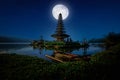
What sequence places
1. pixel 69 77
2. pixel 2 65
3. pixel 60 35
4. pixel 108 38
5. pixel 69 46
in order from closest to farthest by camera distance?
1. pixel 69 77
2. pixel 2 65
3. pixel 108 38
4. pixel 69 46
5. pixel 60 35

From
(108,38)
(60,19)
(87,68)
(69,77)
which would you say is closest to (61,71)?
(69,77)

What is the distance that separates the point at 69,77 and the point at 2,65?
5.70 m

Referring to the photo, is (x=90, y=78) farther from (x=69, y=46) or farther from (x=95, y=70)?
(x=69, y=46)

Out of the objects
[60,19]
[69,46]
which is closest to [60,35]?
[60,19]

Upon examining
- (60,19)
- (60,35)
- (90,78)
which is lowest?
(90,78)

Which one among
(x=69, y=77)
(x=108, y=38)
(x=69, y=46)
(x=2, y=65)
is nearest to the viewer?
(x=69, y=77)

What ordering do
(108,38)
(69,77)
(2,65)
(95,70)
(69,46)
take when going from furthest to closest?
(69,46), (108,38), (2,65), (95,70), (69,77)

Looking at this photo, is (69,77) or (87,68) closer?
(69,77)

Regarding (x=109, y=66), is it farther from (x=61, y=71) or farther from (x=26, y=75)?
(x=26, y=75)

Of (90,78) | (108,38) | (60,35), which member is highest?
(60,35)

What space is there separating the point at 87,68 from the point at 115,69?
1.94 metres

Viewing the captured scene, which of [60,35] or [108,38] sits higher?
[60,35]

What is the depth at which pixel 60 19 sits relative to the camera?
68.4 metres

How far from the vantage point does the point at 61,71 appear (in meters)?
10.3
